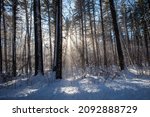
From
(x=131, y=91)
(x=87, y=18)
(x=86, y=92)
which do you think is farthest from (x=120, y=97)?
(x=87, y=18)

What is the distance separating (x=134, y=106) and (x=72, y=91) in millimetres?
2715

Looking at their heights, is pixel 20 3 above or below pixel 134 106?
above

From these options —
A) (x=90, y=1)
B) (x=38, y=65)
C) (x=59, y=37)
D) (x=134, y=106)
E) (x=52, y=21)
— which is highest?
(x=90, y=1)

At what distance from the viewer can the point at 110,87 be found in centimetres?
807

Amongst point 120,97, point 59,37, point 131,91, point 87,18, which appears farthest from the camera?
point 87,18

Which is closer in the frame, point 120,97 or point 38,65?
point 120,97

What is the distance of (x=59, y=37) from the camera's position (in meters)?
11.4

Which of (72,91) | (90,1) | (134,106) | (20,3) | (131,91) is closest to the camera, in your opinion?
(134,106)

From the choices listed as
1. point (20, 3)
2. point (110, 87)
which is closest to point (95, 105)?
point (110, 87)

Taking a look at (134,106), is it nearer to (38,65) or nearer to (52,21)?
(38,65)

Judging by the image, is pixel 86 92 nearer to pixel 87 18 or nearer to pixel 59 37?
pixel 59 37

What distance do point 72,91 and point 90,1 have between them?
20.8m

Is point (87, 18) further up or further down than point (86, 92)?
further up

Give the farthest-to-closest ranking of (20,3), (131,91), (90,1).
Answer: (90,1)
(20,3)
(131,91)
